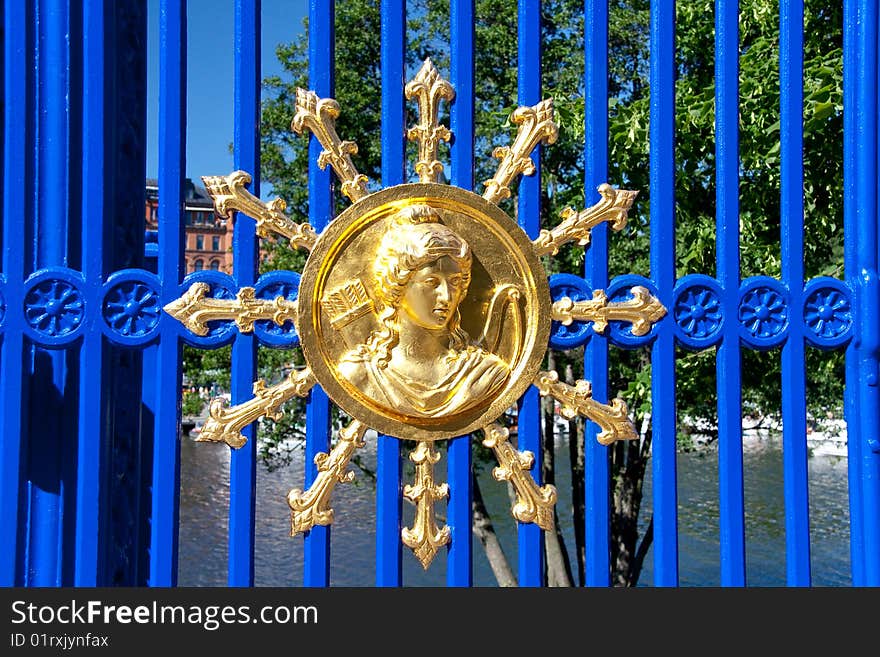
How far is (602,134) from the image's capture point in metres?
3.36

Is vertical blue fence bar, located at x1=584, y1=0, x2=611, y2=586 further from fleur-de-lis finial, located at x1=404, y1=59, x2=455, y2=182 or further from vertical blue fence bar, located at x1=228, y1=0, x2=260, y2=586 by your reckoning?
vertical blue fence bar, located at x1=228, y1=0, x2=260, y2=586

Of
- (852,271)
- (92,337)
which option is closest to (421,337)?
(92,337)

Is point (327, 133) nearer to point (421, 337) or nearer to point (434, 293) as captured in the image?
point (434, 293)

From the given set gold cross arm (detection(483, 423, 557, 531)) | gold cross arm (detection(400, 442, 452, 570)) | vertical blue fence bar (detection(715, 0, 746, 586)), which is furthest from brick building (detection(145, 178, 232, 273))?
vertical blue fence bar (detection(715, 0, 746, 586))

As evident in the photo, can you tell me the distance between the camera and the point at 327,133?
3.25 metres

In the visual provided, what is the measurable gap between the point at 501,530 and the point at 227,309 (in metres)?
11.6

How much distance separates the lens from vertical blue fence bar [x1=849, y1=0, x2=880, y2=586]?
3404 mm

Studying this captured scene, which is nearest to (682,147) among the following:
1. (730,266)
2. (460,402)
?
(730,266)

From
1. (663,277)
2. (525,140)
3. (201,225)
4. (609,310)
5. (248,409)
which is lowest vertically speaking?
(248,409)

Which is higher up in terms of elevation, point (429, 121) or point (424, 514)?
point (429, 121)

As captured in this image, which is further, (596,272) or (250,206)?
(596,272)

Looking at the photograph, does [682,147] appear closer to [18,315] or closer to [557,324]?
[557,324]

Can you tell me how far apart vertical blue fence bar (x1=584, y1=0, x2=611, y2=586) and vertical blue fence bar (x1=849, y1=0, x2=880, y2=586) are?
96 cm

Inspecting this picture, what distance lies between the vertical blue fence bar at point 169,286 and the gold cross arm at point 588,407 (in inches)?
50.1
